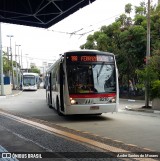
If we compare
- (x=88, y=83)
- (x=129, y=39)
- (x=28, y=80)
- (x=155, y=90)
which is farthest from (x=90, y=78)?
(x=28, y=80)

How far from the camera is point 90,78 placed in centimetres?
1527

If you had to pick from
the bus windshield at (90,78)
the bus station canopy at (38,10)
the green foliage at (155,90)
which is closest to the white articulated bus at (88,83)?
the bus windshield at (90,78)

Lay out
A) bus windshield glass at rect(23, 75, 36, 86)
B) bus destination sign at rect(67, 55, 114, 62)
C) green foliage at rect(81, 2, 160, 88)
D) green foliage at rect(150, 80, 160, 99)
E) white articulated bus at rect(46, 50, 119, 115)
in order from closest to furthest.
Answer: white articulated bus at rect(46, 50, 119, 115) → bus destination sign at rect(67, 55, 114, 62) → green foliage at rect(150, 80, 160, 99) → green foliage at rect(81, 2, 160, 88) → bus windshield glass at rect(23, 75, 36, 86)

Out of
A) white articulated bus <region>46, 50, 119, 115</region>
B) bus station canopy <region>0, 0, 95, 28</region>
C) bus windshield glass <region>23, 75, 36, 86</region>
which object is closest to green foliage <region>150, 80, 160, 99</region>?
white articulated bus <region>46, 50, 119, 115</region>

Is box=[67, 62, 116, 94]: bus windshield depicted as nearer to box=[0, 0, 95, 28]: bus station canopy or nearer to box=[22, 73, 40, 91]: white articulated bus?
box=[0, 0, 95, 28]: bus station canopy

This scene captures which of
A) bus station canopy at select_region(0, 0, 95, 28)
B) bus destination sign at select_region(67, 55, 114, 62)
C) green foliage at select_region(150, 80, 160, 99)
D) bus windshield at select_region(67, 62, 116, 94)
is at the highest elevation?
bus station canopy at select_region(0, 0, 95, 28)

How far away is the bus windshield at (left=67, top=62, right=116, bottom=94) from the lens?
15.2 meters

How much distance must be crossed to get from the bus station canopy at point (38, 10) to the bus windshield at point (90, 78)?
2.91m

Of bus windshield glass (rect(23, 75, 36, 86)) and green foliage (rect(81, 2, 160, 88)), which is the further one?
bus windshield glass (rect(23, 75, 36, 86))

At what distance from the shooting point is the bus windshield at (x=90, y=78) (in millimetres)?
15234

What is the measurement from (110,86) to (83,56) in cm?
171

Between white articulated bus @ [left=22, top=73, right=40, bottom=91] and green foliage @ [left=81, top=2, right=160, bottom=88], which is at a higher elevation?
green foliage @ [left=81, top=2, right=160, bottom=88]

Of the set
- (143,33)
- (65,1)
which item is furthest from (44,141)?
(143,33)

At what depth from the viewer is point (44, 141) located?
398 inches
